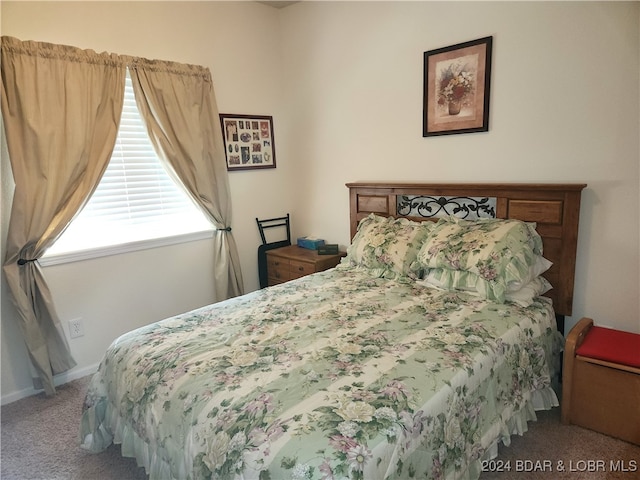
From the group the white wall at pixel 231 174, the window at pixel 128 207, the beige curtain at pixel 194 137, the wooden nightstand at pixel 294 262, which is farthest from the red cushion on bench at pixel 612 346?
the window at pixel 128 207

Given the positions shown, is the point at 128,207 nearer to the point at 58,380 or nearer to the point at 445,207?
the point at 58,380

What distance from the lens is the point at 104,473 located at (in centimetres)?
195

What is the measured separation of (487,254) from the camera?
2271mm

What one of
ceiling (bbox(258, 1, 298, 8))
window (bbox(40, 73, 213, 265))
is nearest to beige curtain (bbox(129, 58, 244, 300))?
window (bbox(40, 73, 213, 265))

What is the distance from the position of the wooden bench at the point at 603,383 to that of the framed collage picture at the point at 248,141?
2.76 meters

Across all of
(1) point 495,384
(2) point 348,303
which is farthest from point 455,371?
(2) point 348,303

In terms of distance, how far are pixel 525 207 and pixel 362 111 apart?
1.51 metres

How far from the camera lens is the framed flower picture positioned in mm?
2639

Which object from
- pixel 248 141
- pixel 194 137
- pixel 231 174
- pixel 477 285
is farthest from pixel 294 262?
pixel 477 285

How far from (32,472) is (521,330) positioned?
2.46 metres

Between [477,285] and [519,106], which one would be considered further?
[519,106]

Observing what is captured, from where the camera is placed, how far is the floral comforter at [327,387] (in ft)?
4.09

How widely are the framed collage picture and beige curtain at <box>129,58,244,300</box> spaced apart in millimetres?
151

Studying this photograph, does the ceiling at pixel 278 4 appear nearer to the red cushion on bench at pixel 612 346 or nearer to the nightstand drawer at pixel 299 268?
the nightstand drawer at pixel 299 268
